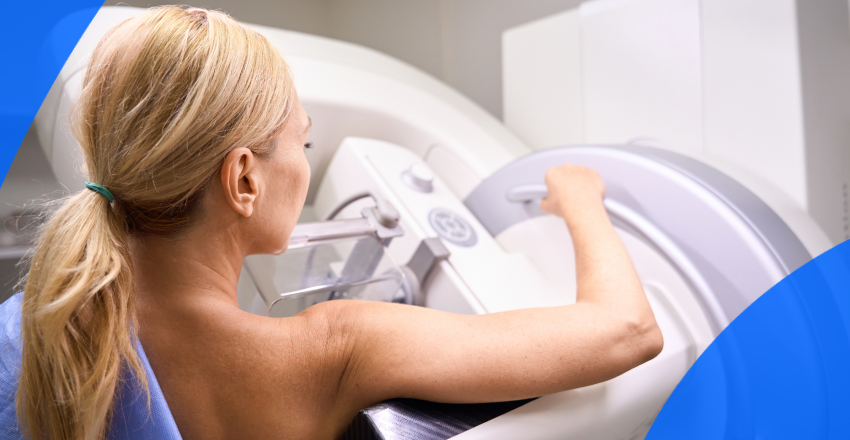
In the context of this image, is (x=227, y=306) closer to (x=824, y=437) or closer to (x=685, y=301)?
(x=685, y=301)

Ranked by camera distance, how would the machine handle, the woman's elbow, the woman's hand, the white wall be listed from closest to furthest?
the woman's elbow, the machine handle, the woman's hand, the white wall

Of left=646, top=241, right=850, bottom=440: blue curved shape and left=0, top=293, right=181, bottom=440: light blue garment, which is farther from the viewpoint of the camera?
left=646, top=241, right=850, bottom=440: blue curved shape

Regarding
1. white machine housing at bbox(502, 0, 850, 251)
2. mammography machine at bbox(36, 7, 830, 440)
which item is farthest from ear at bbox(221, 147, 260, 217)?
white machine housing at bbox(502, 0, 850, 251)

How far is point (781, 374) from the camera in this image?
27.9 inches

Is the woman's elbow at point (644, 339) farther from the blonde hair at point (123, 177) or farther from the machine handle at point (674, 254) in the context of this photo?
the blonde hair at point (123, 177)

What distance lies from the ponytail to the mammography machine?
0.25 m

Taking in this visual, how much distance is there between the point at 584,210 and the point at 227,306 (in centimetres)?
60

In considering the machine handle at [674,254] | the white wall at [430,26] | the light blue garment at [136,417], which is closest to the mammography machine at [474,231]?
the machine handle at [674,254]

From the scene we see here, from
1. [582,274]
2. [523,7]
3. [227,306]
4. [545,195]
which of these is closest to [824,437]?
[582,274]

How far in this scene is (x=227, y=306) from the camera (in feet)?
1.83

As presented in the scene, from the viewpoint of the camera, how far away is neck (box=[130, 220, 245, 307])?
55 cm

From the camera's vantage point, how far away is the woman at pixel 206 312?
1.59 ft

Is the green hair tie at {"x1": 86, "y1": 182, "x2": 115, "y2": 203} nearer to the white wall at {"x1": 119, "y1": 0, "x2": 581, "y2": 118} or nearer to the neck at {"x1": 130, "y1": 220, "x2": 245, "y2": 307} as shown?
the neck at {"x1": 130, "y1": 220, "x2": 245, "y2": 307}

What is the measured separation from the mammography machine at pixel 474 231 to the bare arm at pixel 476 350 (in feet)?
0.11
